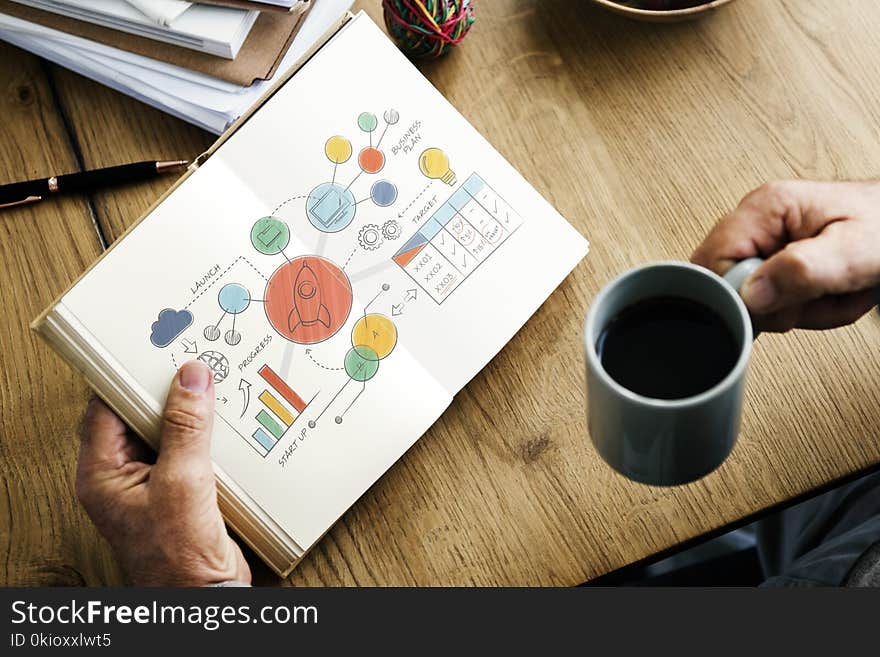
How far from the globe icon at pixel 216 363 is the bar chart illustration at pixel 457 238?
174mm

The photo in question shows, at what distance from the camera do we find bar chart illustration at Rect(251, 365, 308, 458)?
754mm

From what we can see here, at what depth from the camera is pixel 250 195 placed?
2.56ft

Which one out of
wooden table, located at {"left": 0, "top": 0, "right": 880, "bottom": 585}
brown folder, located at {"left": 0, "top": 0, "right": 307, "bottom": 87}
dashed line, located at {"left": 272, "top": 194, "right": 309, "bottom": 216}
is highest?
brown folder, located at {"left": 0, "top": 0, "right": 307, "bottom": 87}

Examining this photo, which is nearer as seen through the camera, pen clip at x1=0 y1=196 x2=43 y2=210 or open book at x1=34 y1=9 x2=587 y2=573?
open book at x1=34 y1=9 x2=587 y2=573

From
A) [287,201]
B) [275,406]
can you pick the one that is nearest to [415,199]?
[287,201]

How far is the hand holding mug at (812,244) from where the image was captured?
0.66m

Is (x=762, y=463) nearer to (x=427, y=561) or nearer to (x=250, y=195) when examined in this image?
(x=427, y=561)

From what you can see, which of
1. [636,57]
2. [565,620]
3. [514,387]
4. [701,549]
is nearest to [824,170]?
[636,57]

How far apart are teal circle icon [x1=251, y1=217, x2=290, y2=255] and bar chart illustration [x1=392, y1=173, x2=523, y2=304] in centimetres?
10

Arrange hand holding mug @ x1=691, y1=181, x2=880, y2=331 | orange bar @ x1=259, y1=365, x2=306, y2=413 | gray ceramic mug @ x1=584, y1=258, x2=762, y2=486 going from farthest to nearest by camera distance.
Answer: orange bar @ x1=259, y1=365, x2=306, y2=413 → hand holding mug @ x1=691, y1=181, x2=880, y2=331 → gray ceramic mug @ x1=584, y1=258, x2=762, y2=486

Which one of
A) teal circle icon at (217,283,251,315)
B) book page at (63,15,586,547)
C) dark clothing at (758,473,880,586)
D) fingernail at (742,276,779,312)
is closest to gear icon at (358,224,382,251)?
book page at (63,15,586,547)

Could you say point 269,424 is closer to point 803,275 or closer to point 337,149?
point 337,149

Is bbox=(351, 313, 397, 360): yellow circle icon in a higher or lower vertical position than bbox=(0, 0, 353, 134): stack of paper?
lower

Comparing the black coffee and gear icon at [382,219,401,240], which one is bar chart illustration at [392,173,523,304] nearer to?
gear icon at [382,219,401,240]
